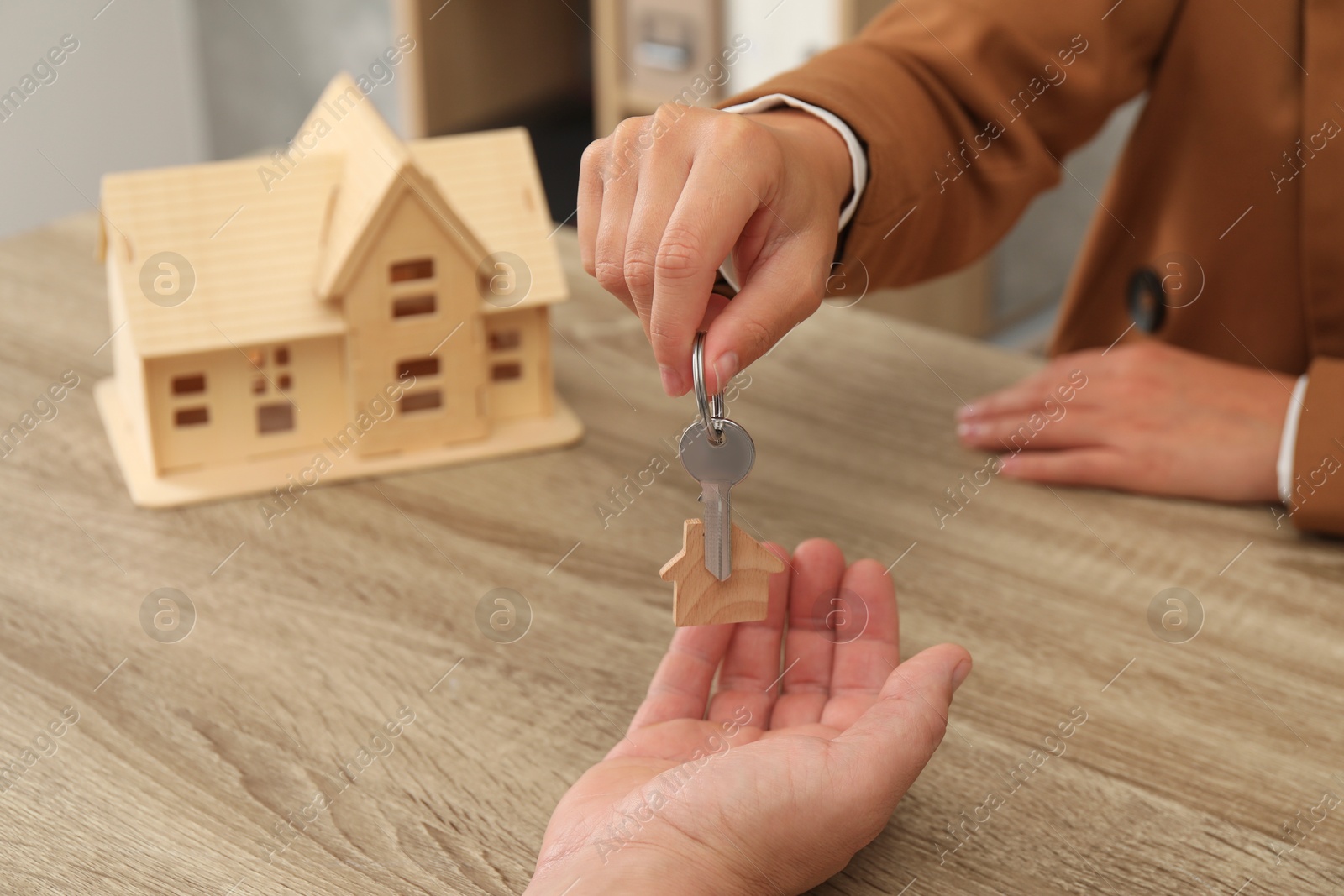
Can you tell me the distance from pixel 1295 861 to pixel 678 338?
430mm

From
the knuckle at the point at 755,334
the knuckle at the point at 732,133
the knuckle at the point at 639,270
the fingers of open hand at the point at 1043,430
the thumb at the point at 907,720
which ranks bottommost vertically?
the fingers of open hand at the point at 1043,430

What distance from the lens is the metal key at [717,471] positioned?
0.68m

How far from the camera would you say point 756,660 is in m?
0.74

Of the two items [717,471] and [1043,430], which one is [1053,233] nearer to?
[1043,430]

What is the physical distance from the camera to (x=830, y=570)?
751 mm

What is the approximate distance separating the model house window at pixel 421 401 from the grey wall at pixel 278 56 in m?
2.05

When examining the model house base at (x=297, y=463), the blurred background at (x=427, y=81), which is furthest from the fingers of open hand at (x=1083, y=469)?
the blurred background at (x=427, y=81)

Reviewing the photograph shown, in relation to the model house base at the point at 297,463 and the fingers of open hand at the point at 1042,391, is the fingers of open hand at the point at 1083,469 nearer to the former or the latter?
the fingers of open hand at the point at 1042,391

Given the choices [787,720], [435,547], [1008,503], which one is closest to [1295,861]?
[787,720]

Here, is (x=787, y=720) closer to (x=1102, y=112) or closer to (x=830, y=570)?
(x=830, y=570)

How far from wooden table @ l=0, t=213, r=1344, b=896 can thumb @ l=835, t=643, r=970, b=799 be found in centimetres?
7

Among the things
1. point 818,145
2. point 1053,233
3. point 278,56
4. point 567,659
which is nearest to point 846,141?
point 818,145

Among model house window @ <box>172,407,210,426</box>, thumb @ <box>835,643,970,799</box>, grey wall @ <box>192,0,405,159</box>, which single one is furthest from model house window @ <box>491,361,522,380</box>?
grey wall @ <box>192,0,405,159</box>

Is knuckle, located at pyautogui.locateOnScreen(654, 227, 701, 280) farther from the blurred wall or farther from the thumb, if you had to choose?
the blurred wall
